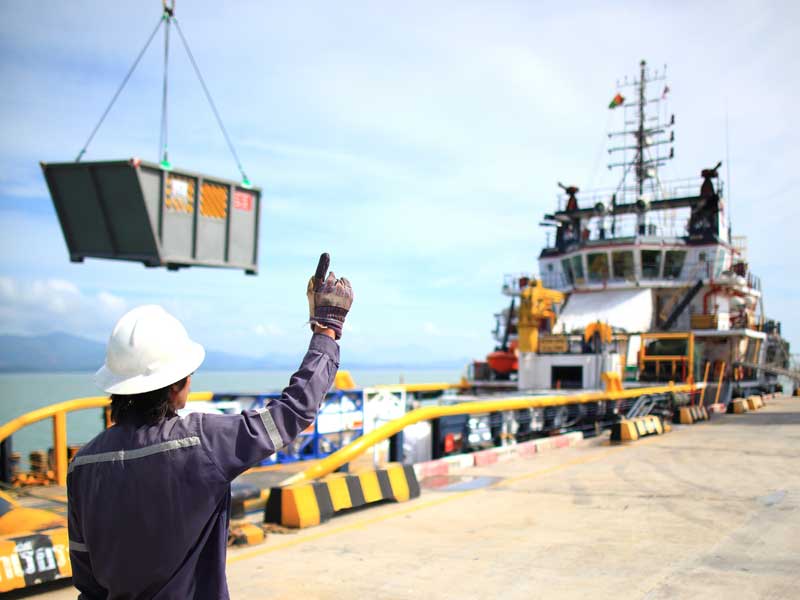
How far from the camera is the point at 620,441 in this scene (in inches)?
604

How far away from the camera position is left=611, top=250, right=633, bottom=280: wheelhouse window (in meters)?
29.5

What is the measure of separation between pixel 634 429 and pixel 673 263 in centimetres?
1599

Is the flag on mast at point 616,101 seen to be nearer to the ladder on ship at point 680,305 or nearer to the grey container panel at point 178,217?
the ladder on ship at point 680,305

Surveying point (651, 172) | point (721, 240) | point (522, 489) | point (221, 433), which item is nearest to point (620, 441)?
point (522, 489)

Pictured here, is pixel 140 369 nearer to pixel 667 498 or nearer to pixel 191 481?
pixel 191 481

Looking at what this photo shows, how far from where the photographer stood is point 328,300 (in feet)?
8.41

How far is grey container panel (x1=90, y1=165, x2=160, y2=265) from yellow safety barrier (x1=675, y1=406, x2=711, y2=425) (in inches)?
613

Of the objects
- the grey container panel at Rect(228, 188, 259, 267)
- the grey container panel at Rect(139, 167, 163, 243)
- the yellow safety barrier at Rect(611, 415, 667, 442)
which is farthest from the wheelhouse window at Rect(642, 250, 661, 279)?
the grey container panel at Rect(139, 167, 163, 243)

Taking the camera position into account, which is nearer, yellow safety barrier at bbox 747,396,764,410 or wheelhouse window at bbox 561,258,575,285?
yellow safety barrier at bbox 747,396,764,410

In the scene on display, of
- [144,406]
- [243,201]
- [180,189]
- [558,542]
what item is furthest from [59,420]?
[144,406]

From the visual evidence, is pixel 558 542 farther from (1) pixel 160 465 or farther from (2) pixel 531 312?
(2) pixel 531 312

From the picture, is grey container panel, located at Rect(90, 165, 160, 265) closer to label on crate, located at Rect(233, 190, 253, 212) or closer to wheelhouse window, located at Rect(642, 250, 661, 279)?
label on crate, located at Rect(233, 190, 253, 212)

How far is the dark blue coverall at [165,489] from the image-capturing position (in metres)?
2.24

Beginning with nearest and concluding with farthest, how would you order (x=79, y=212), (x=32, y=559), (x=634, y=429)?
1. (x=32, y=559)
2. (x=79, y=212)
3. (x=634, y=429)
